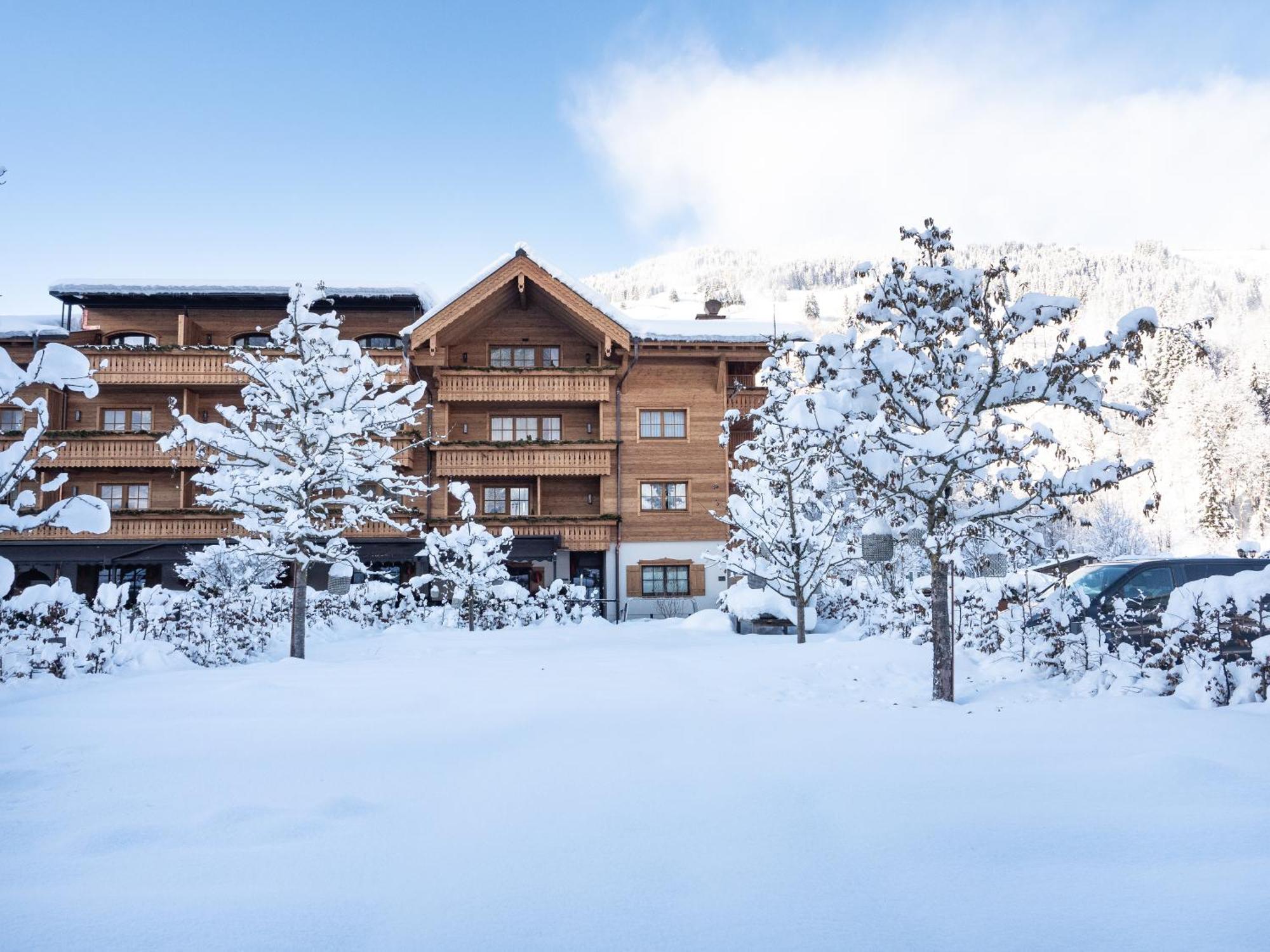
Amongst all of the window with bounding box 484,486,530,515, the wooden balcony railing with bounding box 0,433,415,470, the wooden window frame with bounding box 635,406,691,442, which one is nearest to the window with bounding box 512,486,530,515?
the window with bounding box 484,486,530,515

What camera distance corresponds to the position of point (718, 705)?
6801 millimetres

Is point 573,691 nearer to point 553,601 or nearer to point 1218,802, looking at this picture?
point 1218,802

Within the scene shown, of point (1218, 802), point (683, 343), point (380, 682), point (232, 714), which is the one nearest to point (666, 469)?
point (683, 343)

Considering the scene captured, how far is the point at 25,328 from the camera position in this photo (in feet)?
80.3

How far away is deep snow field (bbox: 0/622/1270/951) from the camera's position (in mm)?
2820

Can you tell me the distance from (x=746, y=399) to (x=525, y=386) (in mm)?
7640

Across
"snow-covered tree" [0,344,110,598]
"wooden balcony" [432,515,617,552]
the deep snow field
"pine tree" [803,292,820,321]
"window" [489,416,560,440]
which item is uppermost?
"pine tree" [803,292,820,321]

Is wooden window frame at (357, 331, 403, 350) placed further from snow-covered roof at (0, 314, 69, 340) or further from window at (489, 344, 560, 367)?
snow-covered roof at (0, 314, 69, 340)

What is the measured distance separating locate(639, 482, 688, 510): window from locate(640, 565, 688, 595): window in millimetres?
1997

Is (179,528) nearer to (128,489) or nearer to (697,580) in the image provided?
(128,489)

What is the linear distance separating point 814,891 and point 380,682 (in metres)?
6.19

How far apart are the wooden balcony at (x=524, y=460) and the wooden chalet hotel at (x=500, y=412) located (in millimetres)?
51

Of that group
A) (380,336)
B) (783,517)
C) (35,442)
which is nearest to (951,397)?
(783,517)

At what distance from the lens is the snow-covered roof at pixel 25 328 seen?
2402 centimetres
